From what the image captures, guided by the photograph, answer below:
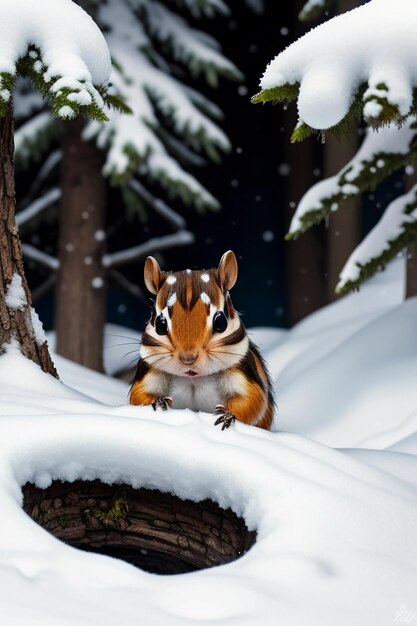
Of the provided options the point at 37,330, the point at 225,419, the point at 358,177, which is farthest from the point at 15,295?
the point at 358,177

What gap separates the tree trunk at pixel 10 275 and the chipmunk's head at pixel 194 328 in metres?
0.72

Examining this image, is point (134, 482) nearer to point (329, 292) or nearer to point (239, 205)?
point (329, 292)

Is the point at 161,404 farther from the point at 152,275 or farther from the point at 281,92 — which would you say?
the point at 281,92

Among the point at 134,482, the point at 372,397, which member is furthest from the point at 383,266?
the point at 134,482

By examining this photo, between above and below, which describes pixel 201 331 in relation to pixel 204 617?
above

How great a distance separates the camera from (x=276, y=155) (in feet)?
33.3

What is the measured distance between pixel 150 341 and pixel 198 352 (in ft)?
0.70

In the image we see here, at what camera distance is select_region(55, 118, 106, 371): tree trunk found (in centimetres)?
798

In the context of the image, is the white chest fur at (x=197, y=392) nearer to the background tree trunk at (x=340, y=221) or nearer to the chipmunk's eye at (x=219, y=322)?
the chipmunk's eye at (x=219, y=322)

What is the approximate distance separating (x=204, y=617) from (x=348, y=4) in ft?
24.0

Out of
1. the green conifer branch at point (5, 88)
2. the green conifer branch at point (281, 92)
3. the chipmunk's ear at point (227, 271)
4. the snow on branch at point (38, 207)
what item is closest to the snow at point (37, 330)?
the chipmunk's ear at point (227, 271)

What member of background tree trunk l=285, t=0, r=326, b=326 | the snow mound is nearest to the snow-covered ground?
the snow mound

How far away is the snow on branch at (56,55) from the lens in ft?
9.99

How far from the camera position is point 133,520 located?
294 cm
